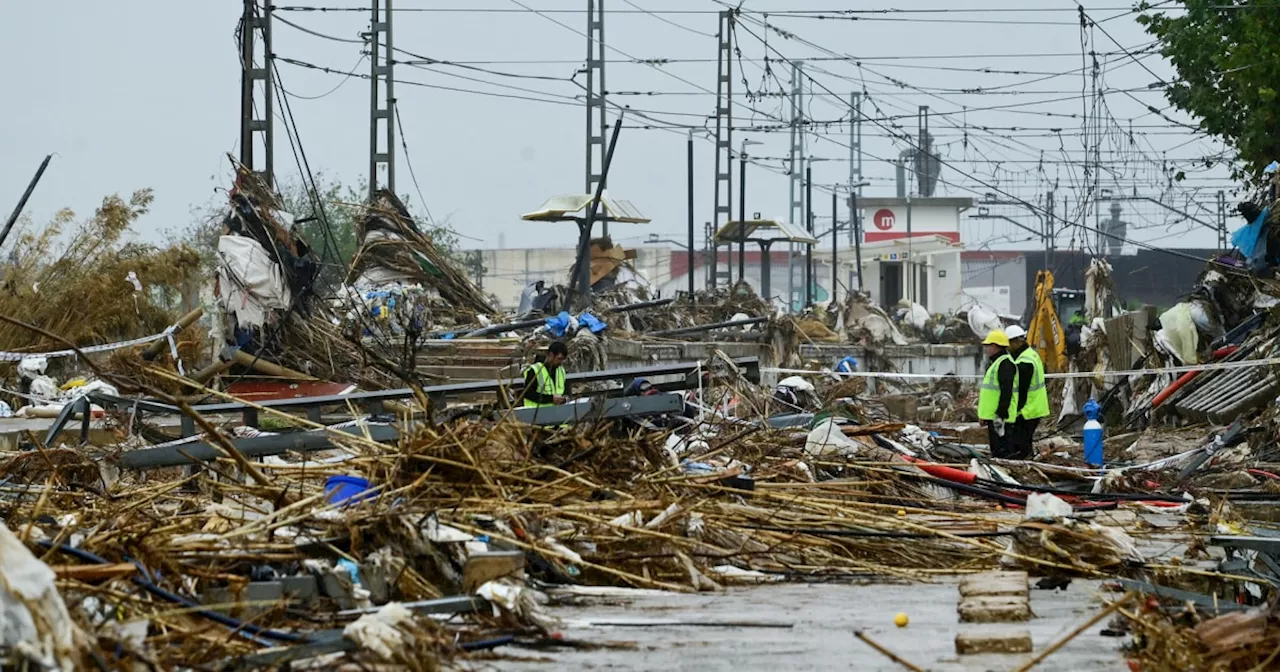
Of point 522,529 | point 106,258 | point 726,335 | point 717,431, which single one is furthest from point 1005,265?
point 522,529

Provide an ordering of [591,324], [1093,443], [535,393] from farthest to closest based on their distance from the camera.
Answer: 1. [591,324]
2. [1093,443]
3. [535,393]

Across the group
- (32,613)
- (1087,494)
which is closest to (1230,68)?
(1087,494)

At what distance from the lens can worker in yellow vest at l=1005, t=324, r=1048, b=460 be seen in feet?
49.0

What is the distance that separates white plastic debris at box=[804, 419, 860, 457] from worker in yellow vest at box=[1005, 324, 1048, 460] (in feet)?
10.5

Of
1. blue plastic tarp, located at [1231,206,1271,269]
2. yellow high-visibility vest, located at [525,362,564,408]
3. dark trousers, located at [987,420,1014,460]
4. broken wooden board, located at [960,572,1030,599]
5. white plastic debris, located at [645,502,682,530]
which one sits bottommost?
dark trousers, located at [987,420,1014,460]

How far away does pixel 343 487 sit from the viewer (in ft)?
25.1

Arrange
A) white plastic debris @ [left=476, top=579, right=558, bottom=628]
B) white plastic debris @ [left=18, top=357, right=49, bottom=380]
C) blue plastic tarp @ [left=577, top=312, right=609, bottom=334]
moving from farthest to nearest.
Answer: blue plastic tarp @ [left=577, top=312, right=609, bottom=334] → white plastic debris @ [left=18, top=357, right=49, bottom=380] → white plastic debris @ [left=476, top=579, right=558, bottom=628]

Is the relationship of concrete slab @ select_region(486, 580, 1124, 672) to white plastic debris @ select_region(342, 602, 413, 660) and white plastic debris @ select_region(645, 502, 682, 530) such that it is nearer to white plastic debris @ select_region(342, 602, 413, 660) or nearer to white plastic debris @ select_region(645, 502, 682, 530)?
white plastic debris @ select_region(342, 602, 413, 660)

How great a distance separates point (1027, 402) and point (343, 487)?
346 inches

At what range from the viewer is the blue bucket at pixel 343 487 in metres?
7.42

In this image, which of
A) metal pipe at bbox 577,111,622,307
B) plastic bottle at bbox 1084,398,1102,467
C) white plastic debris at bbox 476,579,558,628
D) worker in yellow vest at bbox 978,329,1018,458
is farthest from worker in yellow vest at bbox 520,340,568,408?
metal pipe at bbox 577,111,622,307

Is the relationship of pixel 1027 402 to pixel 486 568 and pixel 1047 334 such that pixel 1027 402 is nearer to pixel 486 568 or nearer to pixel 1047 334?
pixel 486 568

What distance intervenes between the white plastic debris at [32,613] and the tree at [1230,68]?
2338cm

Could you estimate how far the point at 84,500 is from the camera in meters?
8.46
